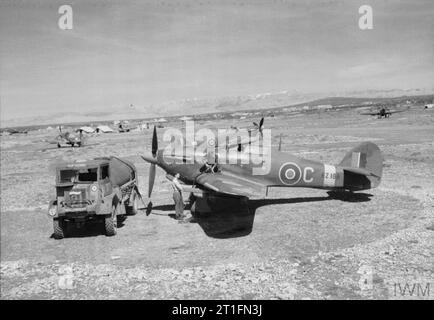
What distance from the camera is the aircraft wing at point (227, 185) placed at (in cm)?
1002

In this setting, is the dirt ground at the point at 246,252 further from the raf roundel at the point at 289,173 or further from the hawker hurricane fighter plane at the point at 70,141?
the hawker hurricane fighter plane at the point at 70,141

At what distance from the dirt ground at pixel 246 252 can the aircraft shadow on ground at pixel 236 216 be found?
0.04 metres

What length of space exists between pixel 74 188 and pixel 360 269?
8.01m

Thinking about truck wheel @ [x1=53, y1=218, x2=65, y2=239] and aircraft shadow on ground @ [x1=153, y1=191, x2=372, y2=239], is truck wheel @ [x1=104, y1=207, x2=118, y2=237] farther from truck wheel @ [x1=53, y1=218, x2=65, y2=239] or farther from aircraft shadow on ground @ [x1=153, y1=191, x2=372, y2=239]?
aircraft shadow on ground @ [x1=153, y1=191, x2=372, y2=239]

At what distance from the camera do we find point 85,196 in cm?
1042

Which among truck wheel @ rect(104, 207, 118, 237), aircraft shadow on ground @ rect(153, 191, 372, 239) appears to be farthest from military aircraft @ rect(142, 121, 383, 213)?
truck wheel @ rect(104, 207, 118, 237)

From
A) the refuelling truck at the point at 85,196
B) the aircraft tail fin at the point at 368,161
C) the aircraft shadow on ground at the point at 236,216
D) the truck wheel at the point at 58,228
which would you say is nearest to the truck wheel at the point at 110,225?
the refuelling truck at the point at 85,196

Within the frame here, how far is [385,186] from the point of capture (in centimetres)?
1612

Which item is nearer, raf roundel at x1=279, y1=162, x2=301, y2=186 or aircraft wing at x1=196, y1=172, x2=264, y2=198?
aircraft wing at x1=196, y1=172, x2=264, y2=198

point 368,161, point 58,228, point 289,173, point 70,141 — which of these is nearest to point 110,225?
point 58,228

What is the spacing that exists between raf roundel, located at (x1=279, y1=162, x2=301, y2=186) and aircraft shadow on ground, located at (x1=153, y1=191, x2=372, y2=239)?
1.19 m

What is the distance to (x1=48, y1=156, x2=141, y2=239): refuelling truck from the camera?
34.0 feet
